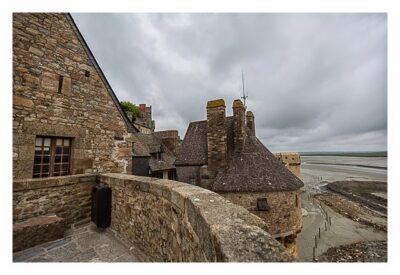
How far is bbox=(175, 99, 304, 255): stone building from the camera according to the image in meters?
8.11

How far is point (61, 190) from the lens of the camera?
4164mm

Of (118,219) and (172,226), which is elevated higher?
(172,226)

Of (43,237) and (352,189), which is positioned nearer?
(43,237)

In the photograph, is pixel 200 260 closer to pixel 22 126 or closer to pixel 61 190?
pixel 61 190

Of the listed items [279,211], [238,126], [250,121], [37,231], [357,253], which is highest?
[250,121]

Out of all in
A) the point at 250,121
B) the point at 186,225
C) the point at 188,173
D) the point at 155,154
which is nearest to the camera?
the point at 186,225

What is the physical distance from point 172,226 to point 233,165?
751 cm

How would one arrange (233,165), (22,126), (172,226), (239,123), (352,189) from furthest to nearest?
1. (352,189)
2. (239,123)
3. (233,165)
4. (22,126)
5. (172,226)

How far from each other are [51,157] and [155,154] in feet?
51.2

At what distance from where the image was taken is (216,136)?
10.1 m

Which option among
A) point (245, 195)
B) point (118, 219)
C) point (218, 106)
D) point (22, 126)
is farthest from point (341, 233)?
point (22, 126)

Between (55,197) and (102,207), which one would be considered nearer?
(55,197)

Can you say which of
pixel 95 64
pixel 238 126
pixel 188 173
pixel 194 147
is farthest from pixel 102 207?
pixel 238 126

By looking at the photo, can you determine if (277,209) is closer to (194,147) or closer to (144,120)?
(194,147)
